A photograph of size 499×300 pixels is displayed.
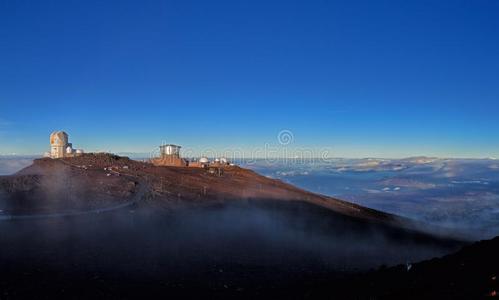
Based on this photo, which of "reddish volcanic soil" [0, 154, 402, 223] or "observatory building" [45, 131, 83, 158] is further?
"observatory building" [45, 131, 83, 158]

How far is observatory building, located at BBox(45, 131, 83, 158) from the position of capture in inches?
2255

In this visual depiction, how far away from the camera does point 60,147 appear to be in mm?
57469

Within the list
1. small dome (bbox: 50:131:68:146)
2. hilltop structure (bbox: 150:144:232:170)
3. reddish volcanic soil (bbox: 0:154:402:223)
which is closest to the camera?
reddish volcanic soil (bbox: 0:154:402:223)

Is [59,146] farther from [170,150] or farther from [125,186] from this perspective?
[125,186]

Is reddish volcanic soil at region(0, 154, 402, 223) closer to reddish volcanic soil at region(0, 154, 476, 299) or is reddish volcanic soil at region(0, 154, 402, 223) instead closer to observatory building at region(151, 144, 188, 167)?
reddish volcanic soil at region(0, 154, 476, 299)

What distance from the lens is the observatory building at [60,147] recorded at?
57.3m

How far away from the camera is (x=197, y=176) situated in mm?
49406

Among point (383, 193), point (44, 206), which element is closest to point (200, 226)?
point (44, 206)

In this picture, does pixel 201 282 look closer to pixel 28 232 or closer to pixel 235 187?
pixel 28 232

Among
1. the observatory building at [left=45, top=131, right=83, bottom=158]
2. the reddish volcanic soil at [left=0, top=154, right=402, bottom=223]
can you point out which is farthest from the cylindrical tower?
the reddish volcanic soil at [left=0, top=154, right=402, bottom=223]

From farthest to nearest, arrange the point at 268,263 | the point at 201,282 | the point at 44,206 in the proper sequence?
the point at 44,206
the point at 268,263
the point at 201,282

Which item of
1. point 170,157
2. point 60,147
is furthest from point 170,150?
point 60,147

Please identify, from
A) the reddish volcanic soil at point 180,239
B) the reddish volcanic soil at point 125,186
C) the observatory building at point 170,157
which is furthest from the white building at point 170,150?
the reddish volcanic soil at point 180,239

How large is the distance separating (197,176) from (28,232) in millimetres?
27650
